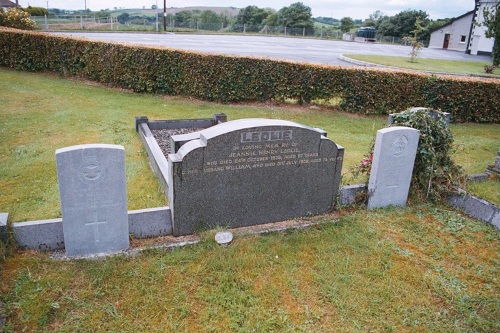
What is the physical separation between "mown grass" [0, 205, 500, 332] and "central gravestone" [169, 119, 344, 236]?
1.41ft

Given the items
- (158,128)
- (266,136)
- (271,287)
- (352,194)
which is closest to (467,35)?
(158,128)

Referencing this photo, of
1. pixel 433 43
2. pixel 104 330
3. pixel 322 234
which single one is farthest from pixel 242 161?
pixel 433 43

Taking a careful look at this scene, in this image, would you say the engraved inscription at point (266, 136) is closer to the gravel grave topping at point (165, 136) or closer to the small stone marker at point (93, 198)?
the small stone marker at point (93, 198)

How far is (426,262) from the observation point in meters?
4.95

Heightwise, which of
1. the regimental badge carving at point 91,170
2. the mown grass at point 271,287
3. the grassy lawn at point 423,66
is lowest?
the mown grass at point 271,287

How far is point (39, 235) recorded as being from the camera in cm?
462

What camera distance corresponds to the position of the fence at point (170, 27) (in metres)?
37.8

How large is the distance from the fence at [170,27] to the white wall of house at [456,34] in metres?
5.38

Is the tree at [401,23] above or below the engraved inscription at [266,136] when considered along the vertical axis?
above

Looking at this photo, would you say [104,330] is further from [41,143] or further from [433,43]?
[433,43]

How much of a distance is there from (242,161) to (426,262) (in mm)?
2591

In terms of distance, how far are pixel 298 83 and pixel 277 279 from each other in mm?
9152

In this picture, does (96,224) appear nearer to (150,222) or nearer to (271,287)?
(150,222)

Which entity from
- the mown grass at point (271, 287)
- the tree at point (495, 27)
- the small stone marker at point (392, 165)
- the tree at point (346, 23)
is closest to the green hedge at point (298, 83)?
the small stone marker at point (392, 165)
